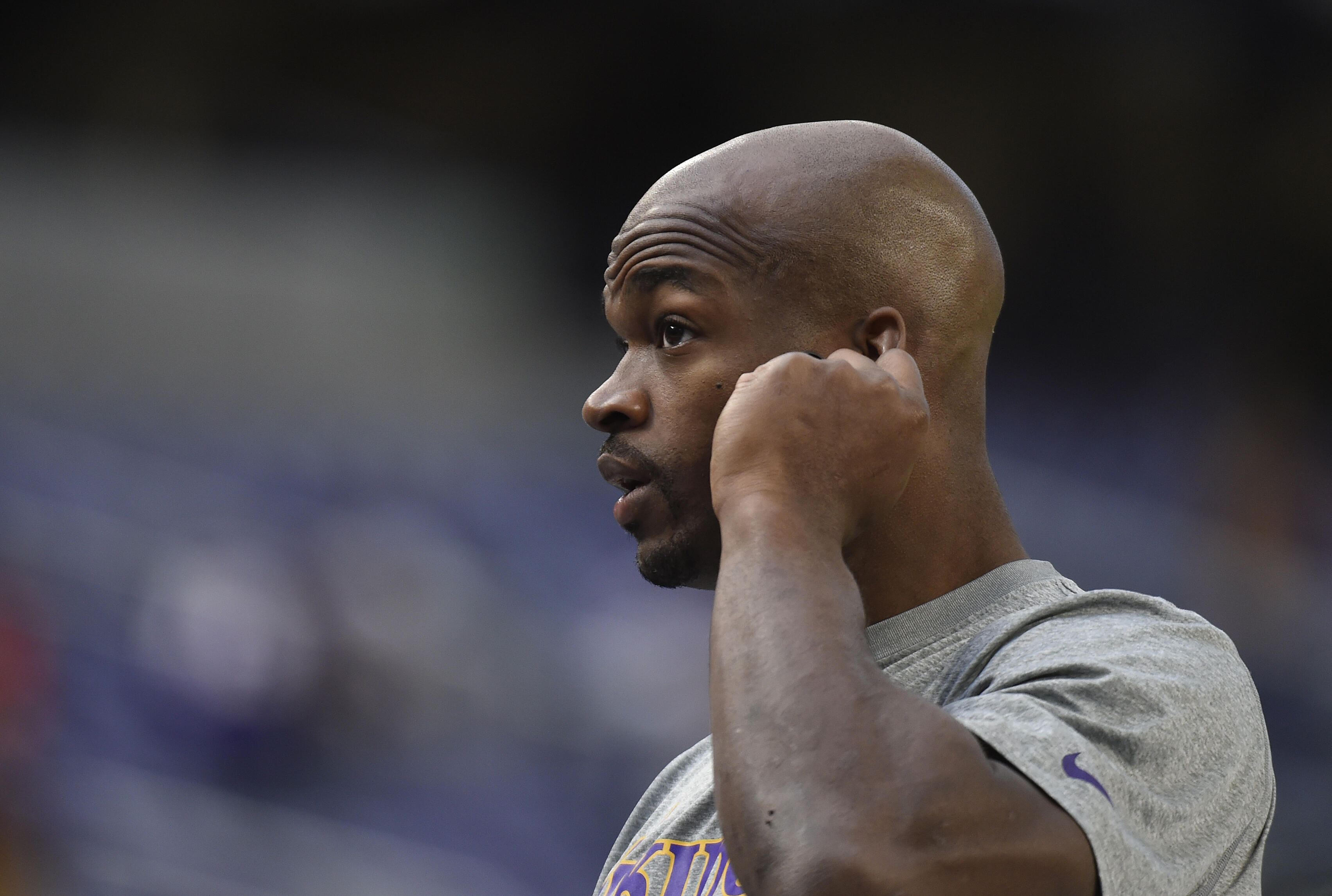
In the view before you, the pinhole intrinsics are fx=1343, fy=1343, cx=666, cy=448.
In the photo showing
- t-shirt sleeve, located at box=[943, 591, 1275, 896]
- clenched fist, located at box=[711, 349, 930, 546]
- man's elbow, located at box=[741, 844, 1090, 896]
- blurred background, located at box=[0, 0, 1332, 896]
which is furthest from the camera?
blurred background, located at box=[0, 0, 1332, 896]

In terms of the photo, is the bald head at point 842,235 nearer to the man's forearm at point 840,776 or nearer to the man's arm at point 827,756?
the man's arm at point 827,756

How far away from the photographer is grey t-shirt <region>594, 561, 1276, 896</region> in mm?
1024

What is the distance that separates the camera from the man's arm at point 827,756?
0.92m

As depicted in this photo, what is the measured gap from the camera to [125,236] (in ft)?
19.1

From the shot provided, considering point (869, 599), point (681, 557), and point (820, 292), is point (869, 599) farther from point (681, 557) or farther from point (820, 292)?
point (820, 292)

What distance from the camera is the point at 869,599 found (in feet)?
4.67

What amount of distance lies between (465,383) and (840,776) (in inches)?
199

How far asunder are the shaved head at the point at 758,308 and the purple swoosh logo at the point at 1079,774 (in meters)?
0.42

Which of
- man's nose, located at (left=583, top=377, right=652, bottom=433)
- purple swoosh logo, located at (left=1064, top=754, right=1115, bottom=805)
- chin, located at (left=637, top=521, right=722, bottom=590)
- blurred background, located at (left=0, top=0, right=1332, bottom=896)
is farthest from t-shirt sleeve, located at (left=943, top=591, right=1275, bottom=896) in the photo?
blurred background, located at (left=0, top=0, right=1332, bottom=896)

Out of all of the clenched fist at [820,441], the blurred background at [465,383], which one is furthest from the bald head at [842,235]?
the blurred background at [465,383]

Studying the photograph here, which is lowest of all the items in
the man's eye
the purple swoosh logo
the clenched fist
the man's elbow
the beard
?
the man's elbow

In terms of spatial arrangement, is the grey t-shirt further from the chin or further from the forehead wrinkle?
the forehead wrinkle

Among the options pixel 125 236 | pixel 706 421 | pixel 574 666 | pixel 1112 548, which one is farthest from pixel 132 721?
pixel 706 421

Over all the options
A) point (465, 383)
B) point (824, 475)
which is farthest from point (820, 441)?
point (465, 383)
